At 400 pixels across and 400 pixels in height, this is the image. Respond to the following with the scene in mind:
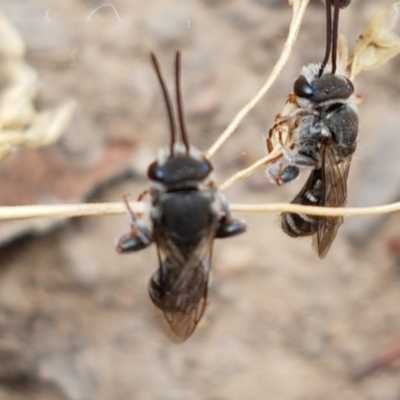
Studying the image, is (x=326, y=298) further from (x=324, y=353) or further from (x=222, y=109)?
(x=222, y=109)

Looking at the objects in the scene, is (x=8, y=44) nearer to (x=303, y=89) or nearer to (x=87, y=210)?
(x=303, y=89)

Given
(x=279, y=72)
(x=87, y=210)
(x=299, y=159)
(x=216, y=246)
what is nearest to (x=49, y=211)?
(x=87, y=210)

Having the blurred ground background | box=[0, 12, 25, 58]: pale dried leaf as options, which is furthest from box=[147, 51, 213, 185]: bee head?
the blurred ground background

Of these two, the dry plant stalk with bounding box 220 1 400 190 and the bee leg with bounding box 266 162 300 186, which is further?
the bee leg with bounding box 266 162 300 186

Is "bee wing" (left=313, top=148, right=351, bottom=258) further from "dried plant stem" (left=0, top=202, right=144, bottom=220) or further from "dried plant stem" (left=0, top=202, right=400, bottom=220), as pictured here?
"dried plant stem" (left=0, top=202, right=144, bottom=220)

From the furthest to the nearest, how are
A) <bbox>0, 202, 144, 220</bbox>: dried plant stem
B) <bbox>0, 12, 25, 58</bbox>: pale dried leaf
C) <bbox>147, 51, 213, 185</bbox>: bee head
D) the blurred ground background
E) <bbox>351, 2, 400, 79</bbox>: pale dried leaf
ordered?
the blurred ground background → <bbox>0, 12, 25, 58</bbox>: pale dried leaf → <bbox>351, 2, 400, 79</bbox>: pale dried leaf → <bbox>147, 51, 213, 185</bbox>: bee head → <bbox>0, 202, 144, 220</bbox>: dried plant stem

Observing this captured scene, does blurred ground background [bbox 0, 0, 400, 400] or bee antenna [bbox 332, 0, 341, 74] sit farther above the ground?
bee antenna [bbox 332, 0, 341, 74]

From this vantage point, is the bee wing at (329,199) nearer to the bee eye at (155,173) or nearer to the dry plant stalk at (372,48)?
the dry plant stalk at (372,48)

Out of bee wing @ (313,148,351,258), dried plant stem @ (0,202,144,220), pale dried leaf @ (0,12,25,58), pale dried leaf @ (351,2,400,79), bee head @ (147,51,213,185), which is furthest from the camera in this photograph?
pale dried leaf @ (0,12,25,58)
